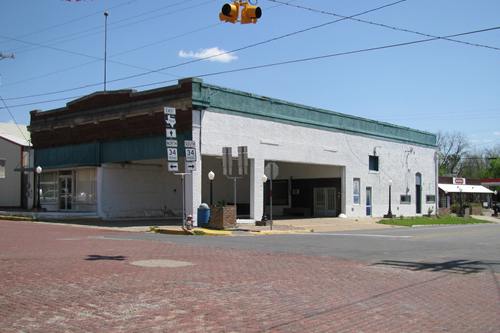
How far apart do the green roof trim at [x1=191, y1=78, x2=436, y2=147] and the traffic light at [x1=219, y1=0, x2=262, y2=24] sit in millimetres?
15491

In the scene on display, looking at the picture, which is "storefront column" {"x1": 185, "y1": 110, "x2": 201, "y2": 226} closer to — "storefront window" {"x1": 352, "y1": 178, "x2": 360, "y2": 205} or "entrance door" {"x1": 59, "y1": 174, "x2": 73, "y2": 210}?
"entrance door" {"x1": 59, "y1": 174, "x2": 73, "y2": 210}

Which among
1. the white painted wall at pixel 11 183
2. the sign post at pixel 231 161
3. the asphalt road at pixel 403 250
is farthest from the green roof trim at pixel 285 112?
the white painted wall at pixel 11 183

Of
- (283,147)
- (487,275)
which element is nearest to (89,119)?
(283,147)

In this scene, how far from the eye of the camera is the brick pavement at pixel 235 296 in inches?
299

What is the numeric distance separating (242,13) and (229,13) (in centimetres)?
46

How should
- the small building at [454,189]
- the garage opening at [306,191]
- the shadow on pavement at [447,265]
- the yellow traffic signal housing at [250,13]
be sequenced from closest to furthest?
the shadow on pavement at [447,265] < the yellow traffic signal housing at [250,13] < the garage opening at [306,191] < the small building at [454,189]

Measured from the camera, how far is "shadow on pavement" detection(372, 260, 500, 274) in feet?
44.0

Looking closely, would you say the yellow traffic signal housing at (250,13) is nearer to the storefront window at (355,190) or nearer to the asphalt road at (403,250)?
the asphalt road at (403,250)

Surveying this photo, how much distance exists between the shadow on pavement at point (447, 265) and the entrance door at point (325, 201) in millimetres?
27393

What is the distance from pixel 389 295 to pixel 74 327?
536 centimetres

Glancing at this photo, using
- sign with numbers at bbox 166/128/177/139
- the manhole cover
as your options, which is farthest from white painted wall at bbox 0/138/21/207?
the manhole cover

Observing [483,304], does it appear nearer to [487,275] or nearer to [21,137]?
[487,275]

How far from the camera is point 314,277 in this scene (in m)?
11.9

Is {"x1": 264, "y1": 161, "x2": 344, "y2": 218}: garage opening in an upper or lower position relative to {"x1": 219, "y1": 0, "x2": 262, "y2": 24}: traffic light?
lower
